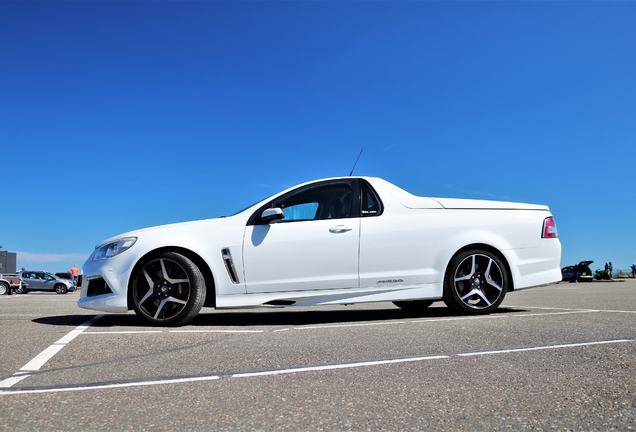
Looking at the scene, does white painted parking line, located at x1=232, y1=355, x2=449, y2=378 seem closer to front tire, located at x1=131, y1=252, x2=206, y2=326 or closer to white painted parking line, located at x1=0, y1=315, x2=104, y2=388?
white painted parking line, located at x1=0, y1=315, x2=104, y2=388

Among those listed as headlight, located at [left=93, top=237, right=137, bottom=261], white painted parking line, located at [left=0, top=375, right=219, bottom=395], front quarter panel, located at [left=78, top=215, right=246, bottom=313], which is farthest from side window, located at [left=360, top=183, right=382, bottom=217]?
white painted parking line, located at [left=0, top=375, right=219, bottom=395]

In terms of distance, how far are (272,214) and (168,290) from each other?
1.34 m

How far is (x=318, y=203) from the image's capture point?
247 inches

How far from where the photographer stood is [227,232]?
5973 mm

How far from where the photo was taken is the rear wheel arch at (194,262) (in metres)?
5.89

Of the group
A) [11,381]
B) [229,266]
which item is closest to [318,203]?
[229,266]

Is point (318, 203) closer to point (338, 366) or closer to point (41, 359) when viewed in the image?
point (338, 366)

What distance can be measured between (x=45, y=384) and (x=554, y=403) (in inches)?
100

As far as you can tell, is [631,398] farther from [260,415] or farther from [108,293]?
[108,293]

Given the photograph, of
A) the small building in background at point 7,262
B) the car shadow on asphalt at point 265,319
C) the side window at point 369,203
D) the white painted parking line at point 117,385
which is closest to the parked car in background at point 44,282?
the small building in background at point 7,262

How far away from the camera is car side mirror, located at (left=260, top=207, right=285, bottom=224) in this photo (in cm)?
587

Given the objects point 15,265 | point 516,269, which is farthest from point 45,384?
point 15,265

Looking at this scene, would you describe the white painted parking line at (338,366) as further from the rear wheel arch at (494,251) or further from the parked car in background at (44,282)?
the parked car in background at (44,282)

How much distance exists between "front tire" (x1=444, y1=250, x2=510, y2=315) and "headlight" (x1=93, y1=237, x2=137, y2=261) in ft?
11.5
